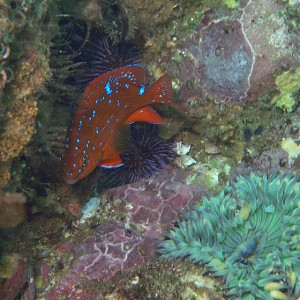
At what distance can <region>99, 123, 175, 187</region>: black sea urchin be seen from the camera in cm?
499

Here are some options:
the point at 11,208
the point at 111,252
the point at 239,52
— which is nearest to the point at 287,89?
the point at 239,52

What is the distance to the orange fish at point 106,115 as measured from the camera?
12.6 feet

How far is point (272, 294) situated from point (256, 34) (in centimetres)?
300

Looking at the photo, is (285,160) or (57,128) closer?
(57,128)

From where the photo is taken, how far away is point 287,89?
460 centimetres

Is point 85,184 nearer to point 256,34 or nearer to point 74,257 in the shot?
point 74,257

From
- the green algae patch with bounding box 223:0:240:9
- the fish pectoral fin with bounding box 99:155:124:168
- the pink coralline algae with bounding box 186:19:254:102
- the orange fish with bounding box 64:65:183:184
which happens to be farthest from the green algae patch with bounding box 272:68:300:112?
the fish pectoral fin with bounding box 99:155:124:168

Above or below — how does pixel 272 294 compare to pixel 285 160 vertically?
below

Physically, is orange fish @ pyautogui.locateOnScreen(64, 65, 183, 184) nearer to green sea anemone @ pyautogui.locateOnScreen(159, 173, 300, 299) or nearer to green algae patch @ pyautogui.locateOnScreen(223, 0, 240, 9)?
green sea anemone @ pyautogui.locateOnScreen(159, 173, 300, 299)

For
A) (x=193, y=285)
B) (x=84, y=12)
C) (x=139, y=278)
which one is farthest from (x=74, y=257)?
(x=84, y=12)

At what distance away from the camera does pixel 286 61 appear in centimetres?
447

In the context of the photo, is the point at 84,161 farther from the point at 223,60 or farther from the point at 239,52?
the point at 239,52

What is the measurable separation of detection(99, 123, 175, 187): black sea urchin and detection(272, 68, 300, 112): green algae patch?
1.67 metres

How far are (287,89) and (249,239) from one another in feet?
6.94
